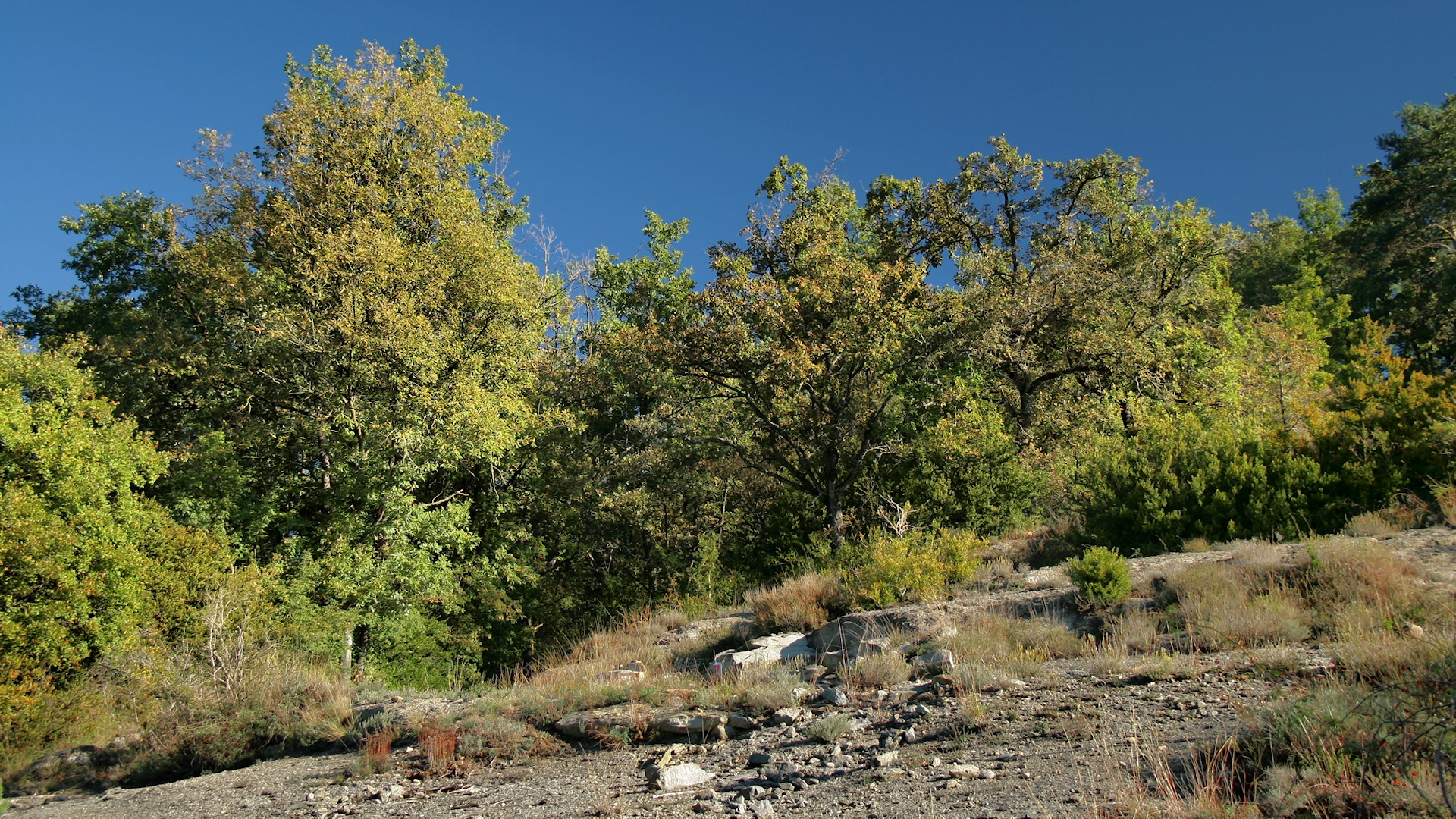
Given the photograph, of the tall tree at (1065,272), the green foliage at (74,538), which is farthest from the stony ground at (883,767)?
the tall tree at (1065,272)

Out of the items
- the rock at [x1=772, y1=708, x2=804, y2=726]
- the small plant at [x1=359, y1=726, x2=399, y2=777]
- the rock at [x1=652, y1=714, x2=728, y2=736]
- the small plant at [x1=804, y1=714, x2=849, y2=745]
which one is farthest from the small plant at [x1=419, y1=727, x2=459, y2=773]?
the small plant at [x1=804, y1=714, x2=849, y2=745]

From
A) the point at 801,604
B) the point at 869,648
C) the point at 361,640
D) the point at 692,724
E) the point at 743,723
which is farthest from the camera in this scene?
the point at 361,640

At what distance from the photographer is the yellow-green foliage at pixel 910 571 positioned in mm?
10798

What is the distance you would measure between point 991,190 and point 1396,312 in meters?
24.7

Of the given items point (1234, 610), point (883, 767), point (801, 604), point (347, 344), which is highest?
point (347, 344)

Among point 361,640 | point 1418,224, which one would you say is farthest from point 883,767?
point 1418,224

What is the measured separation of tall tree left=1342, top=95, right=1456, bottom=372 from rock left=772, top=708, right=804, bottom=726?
3150 centimetres

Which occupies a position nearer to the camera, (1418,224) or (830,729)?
(830,729)

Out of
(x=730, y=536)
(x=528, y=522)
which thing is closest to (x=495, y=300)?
(x=528, y=522)

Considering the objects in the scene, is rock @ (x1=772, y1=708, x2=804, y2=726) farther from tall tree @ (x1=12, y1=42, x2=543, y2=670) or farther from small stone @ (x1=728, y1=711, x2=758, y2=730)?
tall tree @ (x1=12, y1=42, x2=543, y2=670)

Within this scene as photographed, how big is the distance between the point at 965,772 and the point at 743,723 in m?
2.85

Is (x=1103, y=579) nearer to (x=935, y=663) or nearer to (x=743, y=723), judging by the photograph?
(x=935, y=663)

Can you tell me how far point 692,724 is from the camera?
7.95 m

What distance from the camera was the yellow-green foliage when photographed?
10798 millimetres
